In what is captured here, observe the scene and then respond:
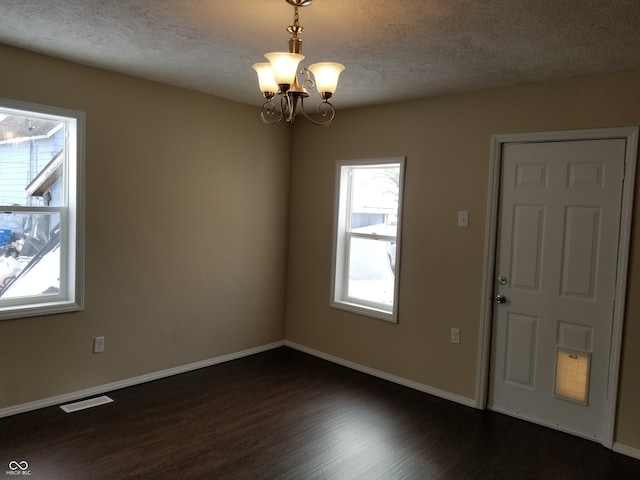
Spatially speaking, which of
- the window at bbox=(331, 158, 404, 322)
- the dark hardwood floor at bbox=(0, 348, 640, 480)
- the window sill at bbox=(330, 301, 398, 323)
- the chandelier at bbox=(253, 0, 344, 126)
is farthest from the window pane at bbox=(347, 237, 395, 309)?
the chandelier at bbox=(253, 0, 344, 126)

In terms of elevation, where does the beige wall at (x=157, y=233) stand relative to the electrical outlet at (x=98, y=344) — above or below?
above

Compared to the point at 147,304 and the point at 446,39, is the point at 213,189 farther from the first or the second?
the point at 446,39

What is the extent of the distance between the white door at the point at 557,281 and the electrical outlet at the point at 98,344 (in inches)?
115

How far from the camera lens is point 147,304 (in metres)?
3.89

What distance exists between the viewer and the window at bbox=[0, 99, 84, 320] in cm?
324

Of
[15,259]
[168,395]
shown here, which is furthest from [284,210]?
[15,259]

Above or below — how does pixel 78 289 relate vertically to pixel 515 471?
above

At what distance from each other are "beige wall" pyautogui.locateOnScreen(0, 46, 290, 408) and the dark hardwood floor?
0.33 metres

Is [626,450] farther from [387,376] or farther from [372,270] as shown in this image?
[372,270]

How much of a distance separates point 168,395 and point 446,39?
3.08 meters

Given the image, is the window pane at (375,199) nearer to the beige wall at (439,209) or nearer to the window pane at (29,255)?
the beige wall at (439,209)

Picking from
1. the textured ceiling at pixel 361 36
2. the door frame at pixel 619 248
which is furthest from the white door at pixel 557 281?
the textured ceiling at pixel 361 36

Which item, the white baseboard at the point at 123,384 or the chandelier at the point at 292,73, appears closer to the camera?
the chandelier at the point at 292,73

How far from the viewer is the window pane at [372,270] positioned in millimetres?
4391
